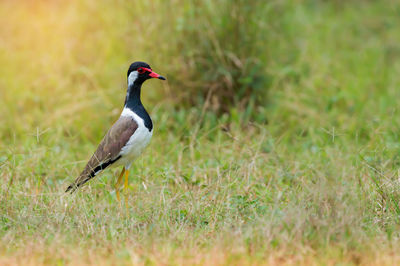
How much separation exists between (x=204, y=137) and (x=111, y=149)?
1.33 metres

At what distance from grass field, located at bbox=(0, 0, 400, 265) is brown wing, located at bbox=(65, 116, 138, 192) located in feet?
0.49

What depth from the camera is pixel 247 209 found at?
4.10m

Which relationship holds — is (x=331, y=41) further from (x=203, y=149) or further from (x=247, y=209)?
(x=247, y=209)

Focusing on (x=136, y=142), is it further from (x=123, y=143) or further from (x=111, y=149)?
(x=111, y=149)

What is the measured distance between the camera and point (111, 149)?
441cm

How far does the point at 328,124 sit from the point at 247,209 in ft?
6.89

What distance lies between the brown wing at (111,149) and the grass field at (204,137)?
5.9 inches

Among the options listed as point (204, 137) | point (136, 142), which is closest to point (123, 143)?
point (136, 142)

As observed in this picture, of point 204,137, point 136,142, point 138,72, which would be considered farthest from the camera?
point 204,137

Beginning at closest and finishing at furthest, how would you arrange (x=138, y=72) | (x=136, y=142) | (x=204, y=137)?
(x=136, y=142) → (x=138, y=72) → (x=204, y=137)

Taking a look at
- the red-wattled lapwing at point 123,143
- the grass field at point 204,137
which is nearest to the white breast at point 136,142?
the red-wattled lapwing at point 123,143

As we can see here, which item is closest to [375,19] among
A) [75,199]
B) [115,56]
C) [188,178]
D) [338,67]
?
[338,67]

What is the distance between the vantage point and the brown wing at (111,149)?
14.3 ft

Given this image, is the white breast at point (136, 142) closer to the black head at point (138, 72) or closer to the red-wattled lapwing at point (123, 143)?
the red-wattled lapwing at point (123, 143)
